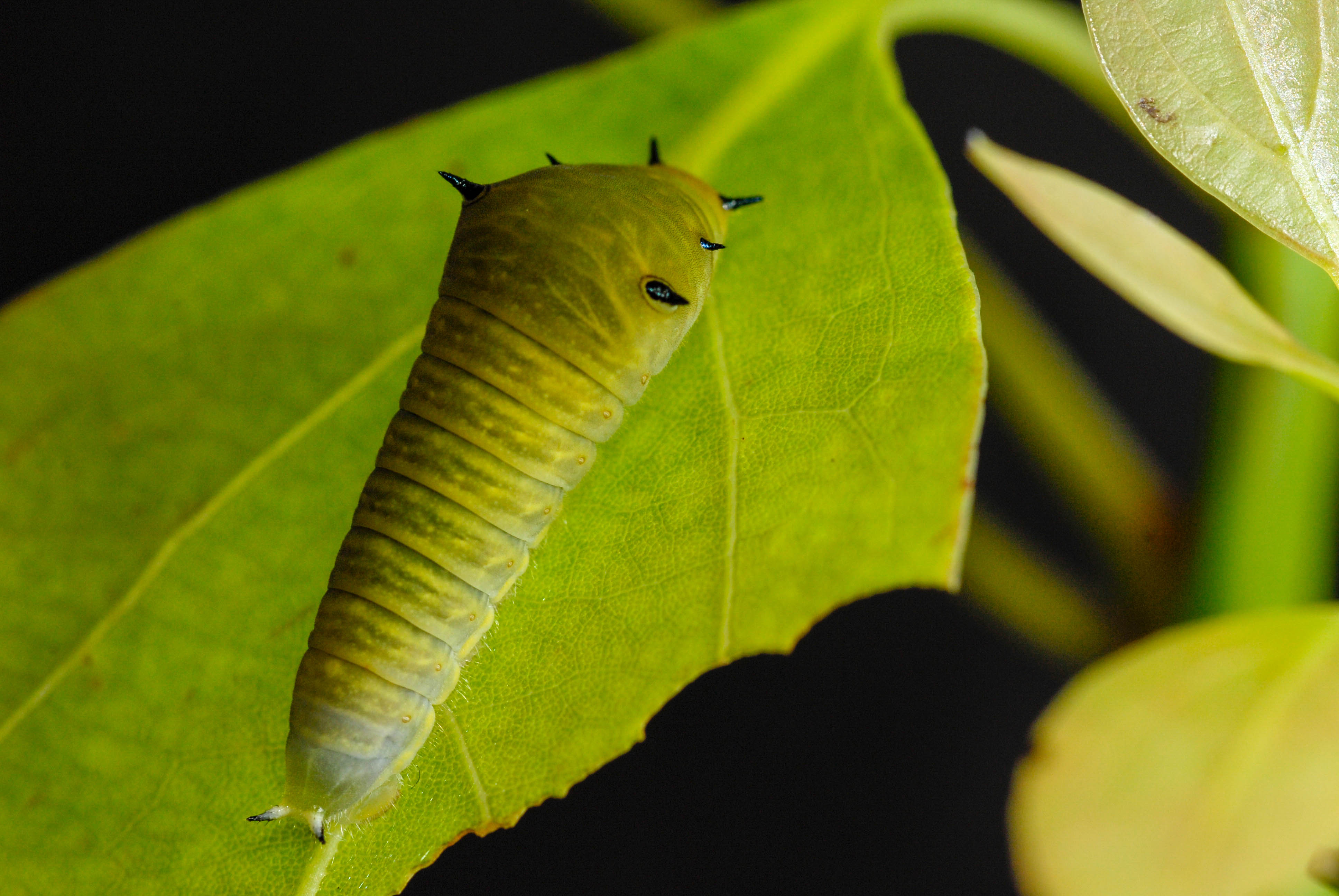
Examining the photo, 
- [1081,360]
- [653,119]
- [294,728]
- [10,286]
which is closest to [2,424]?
[294,728]

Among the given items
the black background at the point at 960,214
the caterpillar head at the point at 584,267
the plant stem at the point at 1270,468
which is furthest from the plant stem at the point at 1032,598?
the caterpillar head at the point at 584,267

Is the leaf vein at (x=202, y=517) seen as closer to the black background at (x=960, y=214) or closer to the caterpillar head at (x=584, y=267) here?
the caterpillar head at (x=584, y=267)

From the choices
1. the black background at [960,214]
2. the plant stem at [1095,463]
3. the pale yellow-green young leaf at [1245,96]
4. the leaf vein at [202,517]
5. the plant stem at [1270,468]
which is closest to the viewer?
the pale yellow-green young leaf at [1245,96]

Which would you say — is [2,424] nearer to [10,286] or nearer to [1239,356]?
[1239,356]

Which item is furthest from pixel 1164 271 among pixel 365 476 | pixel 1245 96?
pixel 365 476

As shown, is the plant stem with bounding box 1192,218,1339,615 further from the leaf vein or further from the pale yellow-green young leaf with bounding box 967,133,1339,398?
the leaf vein
